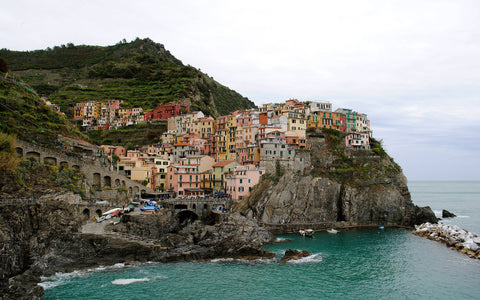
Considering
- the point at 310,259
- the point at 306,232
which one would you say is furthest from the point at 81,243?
the point at 306,232

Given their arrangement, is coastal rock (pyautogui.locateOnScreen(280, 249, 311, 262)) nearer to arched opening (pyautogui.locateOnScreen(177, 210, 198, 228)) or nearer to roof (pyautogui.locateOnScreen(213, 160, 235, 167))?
arched opening (pyautogui.locateOnScreen(177, 210, 198, 228))

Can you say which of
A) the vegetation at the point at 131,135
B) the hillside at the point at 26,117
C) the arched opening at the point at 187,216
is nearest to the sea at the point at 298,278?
the arched opening at the point at 187,216

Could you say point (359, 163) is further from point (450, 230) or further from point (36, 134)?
point (36, 134)

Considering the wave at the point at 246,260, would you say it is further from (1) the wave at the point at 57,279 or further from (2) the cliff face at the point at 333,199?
(2) the cliff face at the point at 333,199

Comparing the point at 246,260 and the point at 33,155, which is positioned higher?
the point at 33,155

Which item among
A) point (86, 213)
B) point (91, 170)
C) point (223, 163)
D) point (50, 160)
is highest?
point (50, 160)

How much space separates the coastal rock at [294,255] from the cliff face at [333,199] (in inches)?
626

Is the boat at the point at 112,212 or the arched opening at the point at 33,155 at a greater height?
the arched opening at the point at 33,155

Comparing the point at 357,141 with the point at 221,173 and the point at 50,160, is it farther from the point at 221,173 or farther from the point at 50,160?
the point at 50,160

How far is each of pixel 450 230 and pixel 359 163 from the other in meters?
21.6

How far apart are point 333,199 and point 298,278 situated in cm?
3150

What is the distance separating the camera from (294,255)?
155 feet

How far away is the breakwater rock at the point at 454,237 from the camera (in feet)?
170

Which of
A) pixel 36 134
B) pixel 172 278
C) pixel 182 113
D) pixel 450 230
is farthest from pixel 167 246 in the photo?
pixel 182 113
